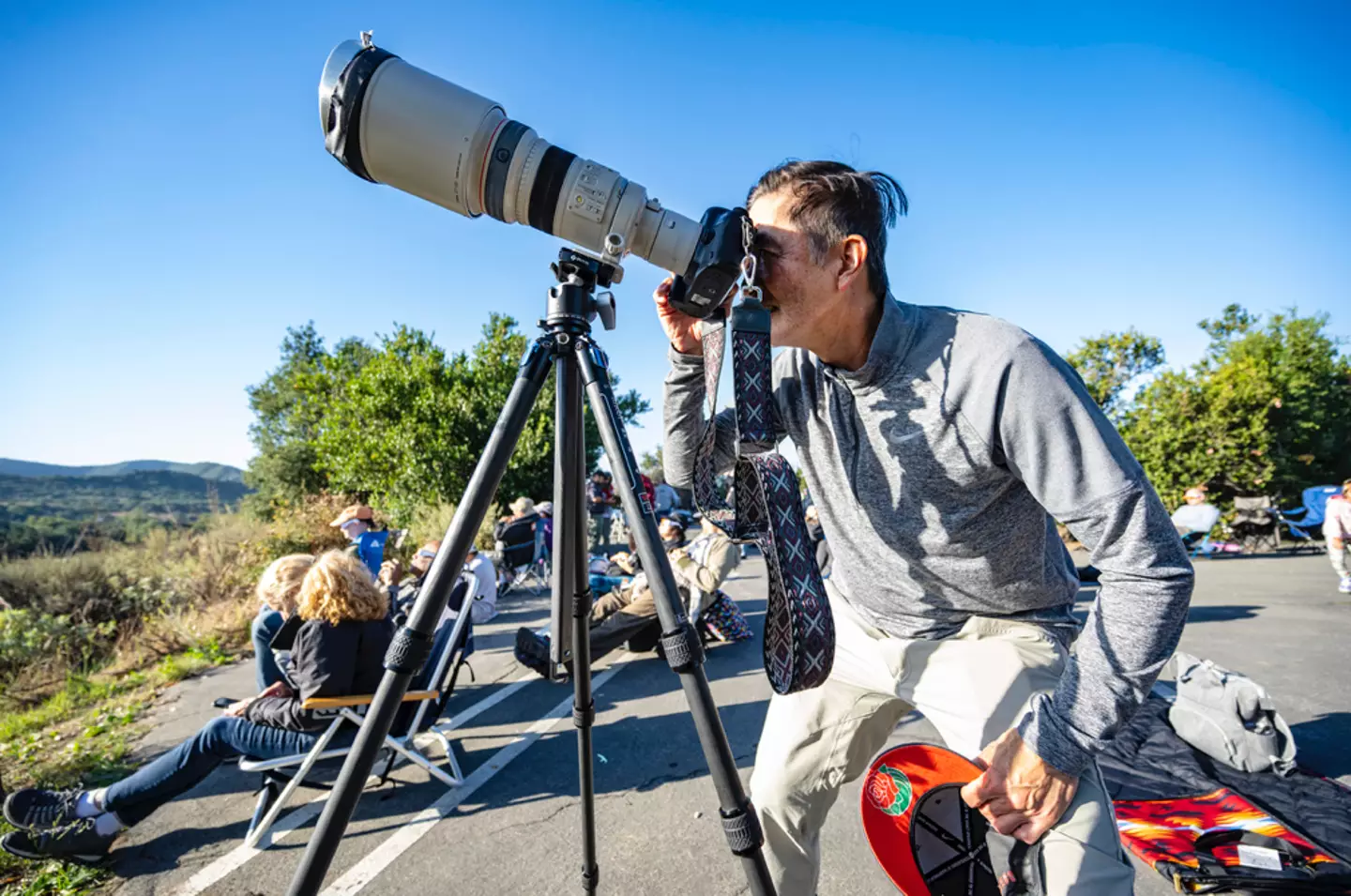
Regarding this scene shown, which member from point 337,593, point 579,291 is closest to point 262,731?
point 337,593

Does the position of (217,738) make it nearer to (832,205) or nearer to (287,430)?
(832,205)

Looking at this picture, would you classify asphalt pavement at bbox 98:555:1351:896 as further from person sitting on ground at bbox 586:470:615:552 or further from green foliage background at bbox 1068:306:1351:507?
green foliage background at bbox 1068:306:1351:507

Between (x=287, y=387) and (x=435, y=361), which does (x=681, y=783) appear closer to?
(x=435, y=361)

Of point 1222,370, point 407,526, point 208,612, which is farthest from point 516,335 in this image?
point 1222,370

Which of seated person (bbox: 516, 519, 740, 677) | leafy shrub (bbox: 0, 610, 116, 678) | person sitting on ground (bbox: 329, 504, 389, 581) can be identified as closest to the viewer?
seated person (bbox: 516, 519, 740, 677)

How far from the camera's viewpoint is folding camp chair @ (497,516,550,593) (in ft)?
31.6

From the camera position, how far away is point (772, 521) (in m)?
1.27

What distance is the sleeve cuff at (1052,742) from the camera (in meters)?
1.07

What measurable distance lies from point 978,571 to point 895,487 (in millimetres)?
272

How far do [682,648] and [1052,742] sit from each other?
27.2 inches

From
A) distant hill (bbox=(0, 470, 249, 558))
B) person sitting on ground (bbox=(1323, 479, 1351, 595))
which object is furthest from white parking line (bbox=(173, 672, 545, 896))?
person sitting on ground (bbox=(1323, 479, 1351, 595))

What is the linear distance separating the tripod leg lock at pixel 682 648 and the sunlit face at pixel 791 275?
72cm

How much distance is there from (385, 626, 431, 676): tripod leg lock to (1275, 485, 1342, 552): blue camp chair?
55.1 feet

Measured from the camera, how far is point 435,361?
606 inches
